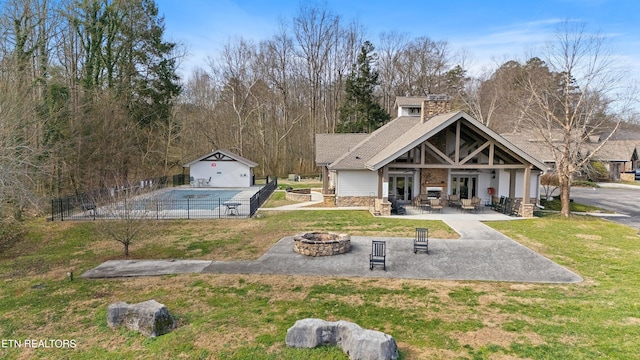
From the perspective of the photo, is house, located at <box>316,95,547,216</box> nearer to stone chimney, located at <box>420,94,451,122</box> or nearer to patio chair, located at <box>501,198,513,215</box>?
stone chimney, located at <box>420,94,451,122</box>

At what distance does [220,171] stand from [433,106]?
2165 cm

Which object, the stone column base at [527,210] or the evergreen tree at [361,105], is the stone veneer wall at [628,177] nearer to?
the evergreen tree at [361,105]

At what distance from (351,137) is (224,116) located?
81.5 feet

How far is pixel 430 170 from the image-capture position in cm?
2191

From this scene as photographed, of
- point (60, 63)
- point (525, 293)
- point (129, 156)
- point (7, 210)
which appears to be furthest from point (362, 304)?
point (60, 63)

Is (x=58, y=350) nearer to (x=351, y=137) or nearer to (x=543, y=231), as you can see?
(x=543, y=231)

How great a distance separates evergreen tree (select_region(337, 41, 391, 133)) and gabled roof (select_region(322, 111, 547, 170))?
14.8 metres

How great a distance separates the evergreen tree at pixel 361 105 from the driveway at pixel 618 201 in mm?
20790

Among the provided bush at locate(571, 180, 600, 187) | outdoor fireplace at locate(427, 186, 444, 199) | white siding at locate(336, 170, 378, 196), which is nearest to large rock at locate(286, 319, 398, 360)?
white siding at locate(336, 170, 378, 196)

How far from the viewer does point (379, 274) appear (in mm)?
10031

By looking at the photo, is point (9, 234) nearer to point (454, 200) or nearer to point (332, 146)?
point (332, 146)

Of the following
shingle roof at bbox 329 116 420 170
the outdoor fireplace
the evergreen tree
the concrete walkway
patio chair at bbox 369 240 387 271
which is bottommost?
the concrete walkway

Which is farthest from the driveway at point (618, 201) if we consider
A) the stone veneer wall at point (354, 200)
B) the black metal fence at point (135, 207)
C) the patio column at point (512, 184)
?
the black metal fence at point (135, 207)

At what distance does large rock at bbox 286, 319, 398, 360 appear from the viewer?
564 cm
